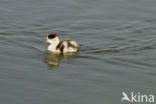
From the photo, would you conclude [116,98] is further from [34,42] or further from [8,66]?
[34,42]

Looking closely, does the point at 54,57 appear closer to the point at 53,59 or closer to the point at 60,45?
the point at 53,59

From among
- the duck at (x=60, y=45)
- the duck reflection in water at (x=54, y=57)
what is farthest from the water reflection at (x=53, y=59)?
the duck at (x=60, y=45)

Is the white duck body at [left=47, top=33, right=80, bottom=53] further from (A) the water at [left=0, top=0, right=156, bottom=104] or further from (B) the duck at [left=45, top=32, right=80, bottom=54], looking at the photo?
(A) the water at [left=0, top=0, right=156, bottom=104]

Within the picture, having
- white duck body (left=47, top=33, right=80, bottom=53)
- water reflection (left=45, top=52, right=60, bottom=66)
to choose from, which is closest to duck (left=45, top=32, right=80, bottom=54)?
white duck body (left=47, top=33, right=80, bottom=53)

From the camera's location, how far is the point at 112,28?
1445cm

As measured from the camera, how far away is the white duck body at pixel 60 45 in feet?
43.2

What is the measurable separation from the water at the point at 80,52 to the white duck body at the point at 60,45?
0.17 m

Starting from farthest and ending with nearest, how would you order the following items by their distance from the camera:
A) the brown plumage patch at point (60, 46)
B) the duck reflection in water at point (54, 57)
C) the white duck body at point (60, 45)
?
the brown plumage patch at point (60, 46) → the white duck body at point (60, 45) → the duck reflection in water at point (54, 57)

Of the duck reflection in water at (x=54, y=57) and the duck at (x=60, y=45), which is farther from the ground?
the duck at (x=60, y=45)

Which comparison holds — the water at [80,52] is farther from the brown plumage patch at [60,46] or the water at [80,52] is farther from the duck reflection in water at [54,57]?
the brown plumage patch at [60,46]

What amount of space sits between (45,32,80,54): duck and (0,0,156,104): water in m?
0.17

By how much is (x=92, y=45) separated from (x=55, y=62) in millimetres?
1092

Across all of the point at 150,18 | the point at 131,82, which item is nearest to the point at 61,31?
the point at 150,18

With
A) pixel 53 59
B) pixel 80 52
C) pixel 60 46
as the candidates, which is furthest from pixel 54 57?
pixel 80 52
